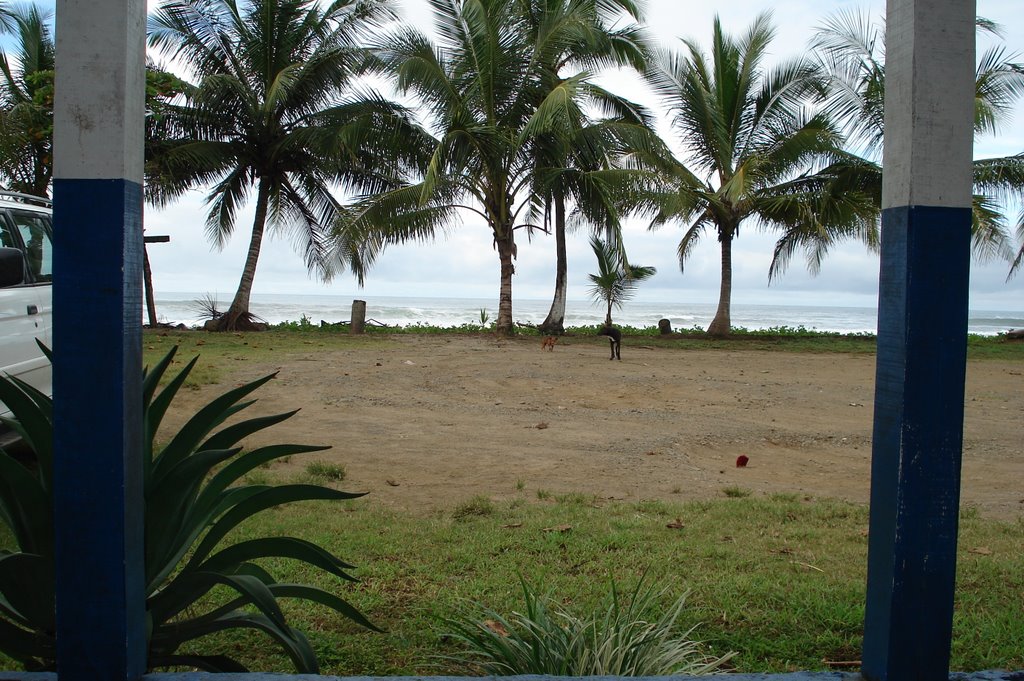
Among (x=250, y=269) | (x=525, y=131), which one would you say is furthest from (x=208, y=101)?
(x=525, y=131)

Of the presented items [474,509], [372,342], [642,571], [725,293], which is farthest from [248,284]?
[642,571]

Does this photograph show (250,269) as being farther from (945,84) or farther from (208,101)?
(945,84)

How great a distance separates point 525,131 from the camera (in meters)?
16.1

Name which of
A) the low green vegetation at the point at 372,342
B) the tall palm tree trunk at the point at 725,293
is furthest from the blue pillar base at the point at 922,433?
the tall palm tree trunk at the point at 725,293

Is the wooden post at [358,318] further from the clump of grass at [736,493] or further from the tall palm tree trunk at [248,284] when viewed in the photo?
the clump of grass at [736,493]

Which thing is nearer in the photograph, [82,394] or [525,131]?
[82,394]

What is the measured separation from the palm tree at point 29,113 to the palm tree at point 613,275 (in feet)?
34.7

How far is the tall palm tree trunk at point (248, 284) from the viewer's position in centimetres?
1883

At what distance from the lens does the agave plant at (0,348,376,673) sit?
2287mm

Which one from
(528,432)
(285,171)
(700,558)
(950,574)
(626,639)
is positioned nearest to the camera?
(950,574)

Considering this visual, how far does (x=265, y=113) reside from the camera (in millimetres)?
17938

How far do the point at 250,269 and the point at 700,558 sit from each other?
17.2m

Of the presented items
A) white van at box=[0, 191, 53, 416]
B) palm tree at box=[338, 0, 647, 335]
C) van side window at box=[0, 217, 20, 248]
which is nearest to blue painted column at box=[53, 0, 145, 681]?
white van at box=[0, 191, 53, 416]

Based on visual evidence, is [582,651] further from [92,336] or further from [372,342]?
[372,342]
